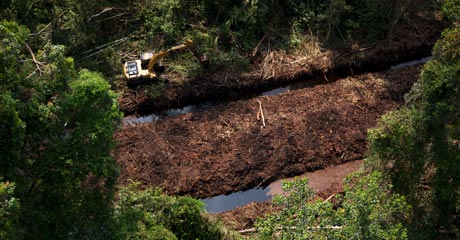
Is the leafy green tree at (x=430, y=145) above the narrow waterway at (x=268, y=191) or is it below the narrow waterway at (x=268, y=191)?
above

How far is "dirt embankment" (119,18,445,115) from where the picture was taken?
19734 mm

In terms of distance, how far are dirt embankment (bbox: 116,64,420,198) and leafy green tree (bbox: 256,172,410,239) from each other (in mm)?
5894

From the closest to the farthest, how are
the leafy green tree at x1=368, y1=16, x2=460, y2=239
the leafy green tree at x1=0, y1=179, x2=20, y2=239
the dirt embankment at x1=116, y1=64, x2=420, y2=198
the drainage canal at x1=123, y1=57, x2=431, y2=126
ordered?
the leafy green tree at x1=0, y1=179, x2=20, y2=239
the leafy green tree at x1=368, y1=16, x2=460, y2=239
the dirt embankment at x1=116, y1=64, x2=420, y2=198
the drainage canal at x1=123, y1=57, x2=431, y2=126

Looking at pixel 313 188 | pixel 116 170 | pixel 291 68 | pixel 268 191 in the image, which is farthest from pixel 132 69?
pixel 313 188

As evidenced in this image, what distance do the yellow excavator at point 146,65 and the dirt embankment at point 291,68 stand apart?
537 mm

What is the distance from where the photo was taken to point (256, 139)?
18.3 metres

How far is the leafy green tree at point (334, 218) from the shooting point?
10992 millimetres

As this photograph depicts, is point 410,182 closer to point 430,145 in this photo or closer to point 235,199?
point 430,145

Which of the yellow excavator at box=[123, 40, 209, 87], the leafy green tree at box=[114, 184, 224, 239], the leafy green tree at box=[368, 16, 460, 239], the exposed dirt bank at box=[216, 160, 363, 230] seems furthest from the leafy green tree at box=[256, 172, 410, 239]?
the yellow excavator at box=[123, 40, 209, 87]

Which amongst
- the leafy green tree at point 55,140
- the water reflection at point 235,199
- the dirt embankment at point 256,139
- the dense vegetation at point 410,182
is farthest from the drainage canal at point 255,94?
the leafy green tree at point 55,140

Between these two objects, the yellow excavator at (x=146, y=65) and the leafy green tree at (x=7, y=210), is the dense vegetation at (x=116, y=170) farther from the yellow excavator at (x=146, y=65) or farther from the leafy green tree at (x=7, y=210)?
the yellow excavator at (x=146, y=65)

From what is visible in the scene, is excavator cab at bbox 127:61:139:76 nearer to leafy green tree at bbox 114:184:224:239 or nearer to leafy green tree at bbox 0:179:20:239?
leafy green tree at bbox 114:184:224:239

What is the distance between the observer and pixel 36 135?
11.7 m

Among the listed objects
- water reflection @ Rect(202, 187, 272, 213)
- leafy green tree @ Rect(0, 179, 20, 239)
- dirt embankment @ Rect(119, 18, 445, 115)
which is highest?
leafy green tree @ Rect(0, 179, 20, 239)
